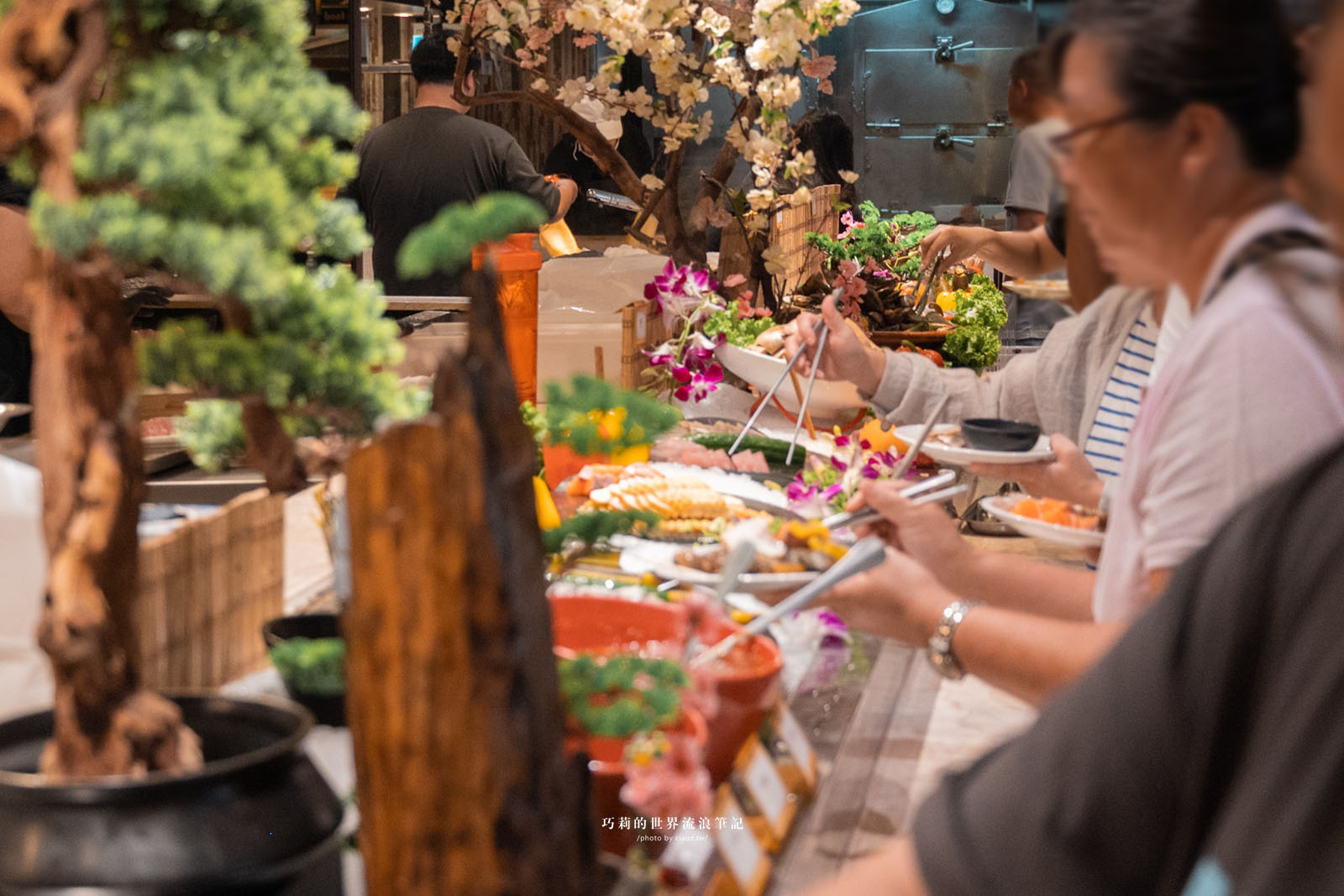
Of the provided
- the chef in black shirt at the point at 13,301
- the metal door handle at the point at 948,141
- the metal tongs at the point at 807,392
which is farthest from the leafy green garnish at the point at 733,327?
the metal door handle at the point at 948,141

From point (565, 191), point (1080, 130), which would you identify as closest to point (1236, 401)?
point (1080, 130)

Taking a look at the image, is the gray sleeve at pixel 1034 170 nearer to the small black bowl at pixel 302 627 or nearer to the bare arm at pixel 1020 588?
the bare arm at pixel 1020 588

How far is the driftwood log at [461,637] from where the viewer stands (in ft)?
2.08

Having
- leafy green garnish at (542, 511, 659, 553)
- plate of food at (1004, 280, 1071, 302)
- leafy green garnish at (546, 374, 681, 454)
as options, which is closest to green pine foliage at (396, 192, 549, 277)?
leafy green garnish at (546, 374, 681, 454)

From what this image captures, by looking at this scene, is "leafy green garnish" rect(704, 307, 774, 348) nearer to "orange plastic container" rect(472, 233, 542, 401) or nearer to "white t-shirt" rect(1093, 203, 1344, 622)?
"orange plastic container" rect(472, 233, 542, 401)

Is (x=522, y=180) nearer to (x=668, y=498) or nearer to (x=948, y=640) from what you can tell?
(x=668, y=498)

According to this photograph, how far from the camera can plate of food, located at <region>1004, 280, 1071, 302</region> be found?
1326 millimetres

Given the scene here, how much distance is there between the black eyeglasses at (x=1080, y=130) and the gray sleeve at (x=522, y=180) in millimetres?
3114

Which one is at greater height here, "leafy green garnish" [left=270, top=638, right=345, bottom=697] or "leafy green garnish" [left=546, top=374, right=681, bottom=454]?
"leafy green garnish" [left=546, top=374, right=681, bottom=454]

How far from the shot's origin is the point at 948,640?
4.03ft

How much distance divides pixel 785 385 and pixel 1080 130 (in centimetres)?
172

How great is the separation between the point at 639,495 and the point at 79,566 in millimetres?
994

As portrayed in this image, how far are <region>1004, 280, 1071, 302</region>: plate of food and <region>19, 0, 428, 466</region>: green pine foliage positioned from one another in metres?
0.75

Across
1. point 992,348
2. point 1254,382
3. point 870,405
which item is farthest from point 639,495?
point 992,348
